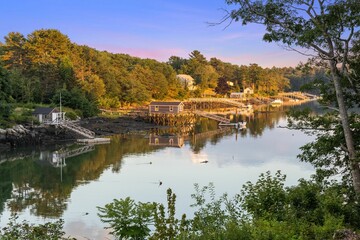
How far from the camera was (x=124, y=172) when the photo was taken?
26531 millimetres

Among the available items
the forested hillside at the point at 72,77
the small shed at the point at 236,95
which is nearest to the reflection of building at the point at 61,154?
the forested hillside at the point at 72,77

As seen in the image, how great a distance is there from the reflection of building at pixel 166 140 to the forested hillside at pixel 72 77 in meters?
13.0

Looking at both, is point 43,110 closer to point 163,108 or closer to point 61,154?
point 61,154

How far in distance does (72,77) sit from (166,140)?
2126 cm

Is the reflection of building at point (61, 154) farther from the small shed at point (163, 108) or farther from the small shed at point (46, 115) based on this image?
the small shed at point (163, 108)

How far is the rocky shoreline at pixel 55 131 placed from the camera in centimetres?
3638

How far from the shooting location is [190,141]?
41.6 meters

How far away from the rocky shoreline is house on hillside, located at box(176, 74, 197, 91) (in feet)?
135

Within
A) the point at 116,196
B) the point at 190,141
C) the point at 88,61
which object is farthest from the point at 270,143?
the point at 88,61

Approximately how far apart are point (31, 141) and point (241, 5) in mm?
32378

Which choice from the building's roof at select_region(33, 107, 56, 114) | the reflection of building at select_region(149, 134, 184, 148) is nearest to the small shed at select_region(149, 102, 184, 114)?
the reflection of building at select_region(149, 134, 184, 148)

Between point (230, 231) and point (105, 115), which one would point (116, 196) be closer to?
point (230, 231)

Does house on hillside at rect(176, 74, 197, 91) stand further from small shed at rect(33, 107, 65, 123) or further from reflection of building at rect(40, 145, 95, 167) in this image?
reflection of building at rect(40, 145, 95, 167)

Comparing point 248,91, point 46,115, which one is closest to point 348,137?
point 46,115
